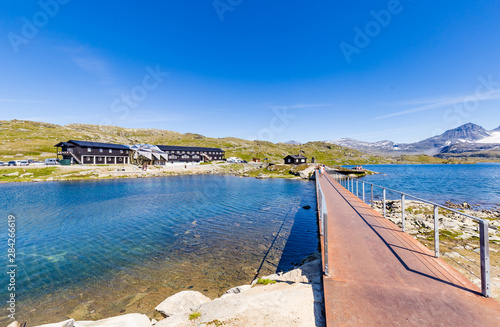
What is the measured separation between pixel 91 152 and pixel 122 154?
36.7ft

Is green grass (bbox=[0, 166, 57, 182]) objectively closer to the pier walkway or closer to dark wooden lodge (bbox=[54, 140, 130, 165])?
dark wooden lodge (bbox=[54, 140, 130, 165])

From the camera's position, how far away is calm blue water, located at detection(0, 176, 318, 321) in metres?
11.4

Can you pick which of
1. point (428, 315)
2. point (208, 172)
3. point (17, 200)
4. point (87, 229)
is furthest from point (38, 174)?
point (428, 315)

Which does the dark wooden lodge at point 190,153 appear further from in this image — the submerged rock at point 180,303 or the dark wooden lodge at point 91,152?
the submerged rock at point 180,303

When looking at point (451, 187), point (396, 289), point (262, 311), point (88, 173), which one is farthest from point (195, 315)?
point (88, 173)

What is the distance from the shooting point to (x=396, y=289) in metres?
6.05

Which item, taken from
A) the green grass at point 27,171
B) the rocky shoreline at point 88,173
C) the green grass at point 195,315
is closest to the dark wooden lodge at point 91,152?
the rocky shoreline at point 88,173

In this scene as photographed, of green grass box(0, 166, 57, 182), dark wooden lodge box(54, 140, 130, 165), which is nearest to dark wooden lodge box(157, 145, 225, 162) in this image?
dark wooden lodge box(54, 140, 130, 165)

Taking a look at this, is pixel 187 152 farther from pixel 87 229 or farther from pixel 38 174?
pixel 87 229

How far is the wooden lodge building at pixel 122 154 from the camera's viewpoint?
73125 millimetres

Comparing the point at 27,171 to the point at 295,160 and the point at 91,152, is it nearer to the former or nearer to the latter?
the point at 91,152

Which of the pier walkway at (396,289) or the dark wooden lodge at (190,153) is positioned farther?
the dark wooden lodge at (190,153)

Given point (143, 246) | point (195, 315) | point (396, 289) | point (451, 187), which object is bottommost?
point (451, 187)

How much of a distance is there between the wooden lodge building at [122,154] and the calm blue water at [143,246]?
50959 millimetres
